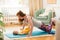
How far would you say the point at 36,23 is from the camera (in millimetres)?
5133

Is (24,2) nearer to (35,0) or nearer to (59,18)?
(35,0)

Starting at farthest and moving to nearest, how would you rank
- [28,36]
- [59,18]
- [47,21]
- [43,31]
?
[47,21] → [43,31] → [28,36] → [59,18]

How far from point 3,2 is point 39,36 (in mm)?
2934

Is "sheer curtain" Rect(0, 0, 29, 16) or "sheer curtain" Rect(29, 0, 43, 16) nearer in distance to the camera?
"sheer curtain" Rect(0, 0, 29, 16)

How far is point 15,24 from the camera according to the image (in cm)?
663

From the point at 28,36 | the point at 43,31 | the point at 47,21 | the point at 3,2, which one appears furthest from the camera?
the point at 3,2

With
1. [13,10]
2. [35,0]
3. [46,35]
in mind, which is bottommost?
[46,35]

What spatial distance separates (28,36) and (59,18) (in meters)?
3.04

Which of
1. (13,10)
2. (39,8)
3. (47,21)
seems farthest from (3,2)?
(47,21)

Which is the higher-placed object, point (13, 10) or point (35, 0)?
point (35, 0)

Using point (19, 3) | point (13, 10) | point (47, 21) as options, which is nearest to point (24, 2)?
point (19, 3)

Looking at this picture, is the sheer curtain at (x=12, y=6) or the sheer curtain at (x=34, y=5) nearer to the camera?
the sheer curtain at (x=12, y=6)

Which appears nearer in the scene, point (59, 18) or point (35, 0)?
point (59, 18)

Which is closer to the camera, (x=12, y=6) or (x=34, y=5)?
(x=12, y=6)
